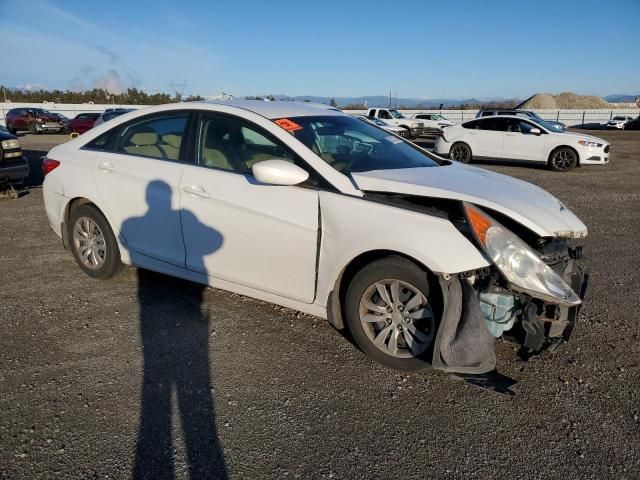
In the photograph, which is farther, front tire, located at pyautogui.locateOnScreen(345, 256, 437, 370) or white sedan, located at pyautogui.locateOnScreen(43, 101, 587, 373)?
front tire, located at pyautogui.locateOnScreen(345, 256, 437, 370)

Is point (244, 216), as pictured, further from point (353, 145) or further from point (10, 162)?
point (10, 162)

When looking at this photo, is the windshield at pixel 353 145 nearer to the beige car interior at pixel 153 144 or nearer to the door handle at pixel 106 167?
the beige car interior at pixel 153 144

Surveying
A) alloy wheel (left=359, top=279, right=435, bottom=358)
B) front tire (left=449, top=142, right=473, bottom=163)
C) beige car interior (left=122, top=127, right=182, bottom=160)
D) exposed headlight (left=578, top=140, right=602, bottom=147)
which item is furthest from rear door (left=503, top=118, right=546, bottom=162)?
alloy wheel (left=359, top=279, right=435, bottom=358)

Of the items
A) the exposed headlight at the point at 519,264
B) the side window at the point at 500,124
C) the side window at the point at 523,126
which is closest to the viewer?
the exposed headlight at the point at 519,264

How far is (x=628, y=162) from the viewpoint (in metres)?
16.0

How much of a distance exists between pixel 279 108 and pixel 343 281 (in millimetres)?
1646

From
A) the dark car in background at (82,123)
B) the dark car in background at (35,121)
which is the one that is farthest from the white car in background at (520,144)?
the dark car in background at (35,121)

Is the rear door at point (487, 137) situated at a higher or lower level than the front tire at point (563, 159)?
higher

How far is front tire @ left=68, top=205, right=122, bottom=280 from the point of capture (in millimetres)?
4398

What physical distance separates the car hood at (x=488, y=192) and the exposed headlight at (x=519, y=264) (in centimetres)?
15

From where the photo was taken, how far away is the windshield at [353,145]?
351 centimetres

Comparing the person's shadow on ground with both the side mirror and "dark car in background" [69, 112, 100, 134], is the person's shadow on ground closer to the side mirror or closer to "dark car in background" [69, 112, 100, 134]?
the side mirror

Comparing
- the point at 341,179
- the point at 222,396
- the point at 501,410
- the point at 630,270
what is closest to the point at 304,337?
the point at 222,396

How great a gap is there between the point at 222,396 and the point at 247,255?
1.04 meters
